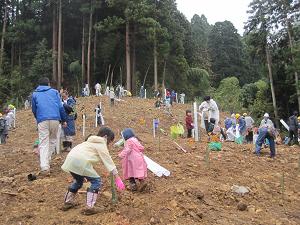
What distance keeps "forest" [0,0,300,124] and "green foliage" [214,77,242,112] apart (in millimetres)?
126

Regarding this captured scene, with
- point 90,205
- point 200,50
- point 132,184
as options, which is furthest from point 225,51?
point 90,205

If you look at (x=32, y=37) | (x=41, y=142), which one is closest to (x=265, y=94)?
(x=32, y=37)

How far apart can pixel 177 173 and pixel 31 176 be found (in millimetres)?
2694

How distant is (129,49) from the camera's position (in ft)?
133

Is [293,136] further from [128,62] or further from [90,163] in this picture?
[128,62]

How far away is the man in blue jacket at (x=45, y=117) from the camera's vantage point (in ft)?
26.2

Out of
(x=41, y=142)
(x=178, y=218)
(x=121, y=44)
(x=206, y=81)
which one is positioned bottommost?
(x=178, y=218)

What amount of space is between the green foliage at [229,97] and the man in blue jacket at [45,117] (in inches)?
1364

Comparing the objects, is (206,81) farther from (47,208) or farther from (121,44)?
(47,208)

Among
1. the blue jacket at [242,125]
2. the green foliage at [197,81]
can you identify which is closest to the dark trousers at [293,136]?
the blue jacket at [242,125]

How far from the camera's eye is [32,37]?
4659cm

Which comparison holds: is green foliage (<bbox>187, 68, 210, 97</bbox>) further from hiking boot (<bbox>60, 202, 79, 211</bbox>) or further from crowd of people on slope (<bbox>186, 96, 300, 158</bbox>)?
hiking boot (<bbox>60, 202, 79, 211</bbox>)

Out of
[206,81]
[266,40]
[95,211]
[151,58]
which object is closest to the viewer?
[95,211]

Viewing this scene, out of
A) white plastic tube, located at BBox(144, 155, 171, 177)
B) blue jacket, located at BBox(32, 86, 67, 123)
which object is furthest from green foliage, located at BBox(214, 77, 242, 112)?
blue jacket, located at BBox(32, 86, 67, 123)
